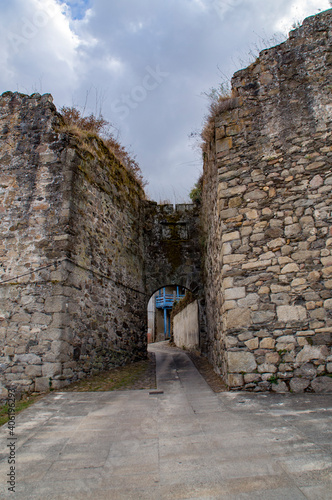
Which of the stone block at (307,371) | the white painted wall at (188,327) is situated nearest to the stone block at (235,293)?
the stone block at (307,371)

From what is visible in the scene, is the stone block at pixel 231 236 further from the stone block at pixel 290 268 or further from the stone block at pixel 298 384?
the stone block at pixel 298 384

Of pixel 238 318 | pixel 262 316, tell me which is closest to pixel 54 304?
pixel 238 318

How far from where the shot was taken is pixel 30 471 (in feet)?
7.81

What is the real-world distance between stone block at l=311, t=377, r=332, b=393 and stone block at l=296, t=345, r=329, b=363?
0.88 feet

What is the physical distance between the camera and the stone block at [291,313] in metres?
4.43

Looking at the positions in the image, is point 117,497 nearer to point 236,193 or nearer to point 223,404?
point 223,404

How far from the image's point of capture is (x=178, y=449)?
2.64 meters

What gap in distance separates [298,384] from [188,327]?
8730 millimetres

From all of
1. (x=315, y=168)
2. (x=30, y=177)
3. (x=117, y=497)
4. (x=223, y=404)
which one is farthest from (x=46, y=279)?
(x=315, y=168)

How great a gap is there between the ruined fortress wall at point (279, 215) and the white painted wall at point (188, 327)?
5838mm

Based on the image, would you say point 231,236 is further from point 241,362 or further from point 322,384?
point 322,384

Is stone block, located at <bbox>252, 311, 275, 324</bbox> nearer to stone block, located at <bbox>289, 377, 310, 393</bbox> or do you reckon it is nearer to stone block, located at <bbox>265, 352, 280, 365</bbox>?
stone block, located at <bbox>265, 352, 280, 365</bbox>

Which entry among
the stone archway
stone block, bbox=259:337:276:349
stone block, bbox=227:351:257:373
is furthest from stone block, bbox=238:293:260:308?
the stone archway

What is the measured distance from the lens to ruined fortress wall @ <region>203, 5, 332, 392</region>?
4379 mm
